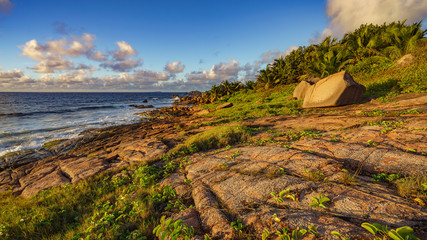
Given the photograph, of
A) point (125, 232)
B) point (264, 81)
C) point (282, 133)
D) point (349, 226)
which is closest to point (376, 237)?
point (349, 226)

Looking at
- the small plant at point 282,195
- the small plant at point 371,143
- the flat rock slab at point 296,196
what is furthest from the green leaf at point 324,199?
the small plant at point 371,143

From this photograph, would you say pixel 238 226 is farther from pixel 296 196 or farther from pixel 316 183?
pixel 316 183

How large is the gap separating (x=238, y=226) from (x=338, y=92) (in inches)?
512

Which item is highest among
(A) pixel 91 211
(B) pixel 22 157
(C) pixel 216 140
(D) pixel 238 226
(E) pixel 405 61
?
(E) pixel 405 61

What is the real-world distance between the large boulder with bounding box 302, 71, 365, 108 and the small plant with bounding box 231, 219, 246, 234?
500 inches

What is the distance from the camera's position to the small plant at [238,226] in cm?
257

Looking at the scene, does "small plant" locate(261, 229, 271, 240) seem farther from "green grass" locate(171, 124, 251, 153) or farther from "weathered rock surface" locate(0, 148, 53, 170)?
"weathered rock surface" locate(0, 148, 53, 170)

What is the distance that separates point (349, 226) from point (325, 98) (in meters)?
12.4

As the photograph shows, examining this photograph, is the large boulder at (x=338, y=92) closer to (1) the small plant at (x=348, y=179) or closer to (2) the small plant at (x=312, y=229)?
(1) the small plant at (x=348, y=179)

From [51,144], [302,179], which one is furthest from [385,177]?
[51,144]

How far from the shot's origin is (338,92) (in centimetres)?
1195

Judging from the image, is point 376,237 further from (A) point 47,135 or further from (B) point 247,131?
(A) point 47,135

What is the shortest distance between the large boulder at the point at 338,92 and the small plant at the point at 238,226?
41.7ft

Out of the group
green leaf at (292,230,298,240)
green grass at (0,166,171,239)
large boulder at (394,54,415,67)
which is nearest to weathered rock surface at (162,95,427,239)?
green leaf at (292,230,298,240)
